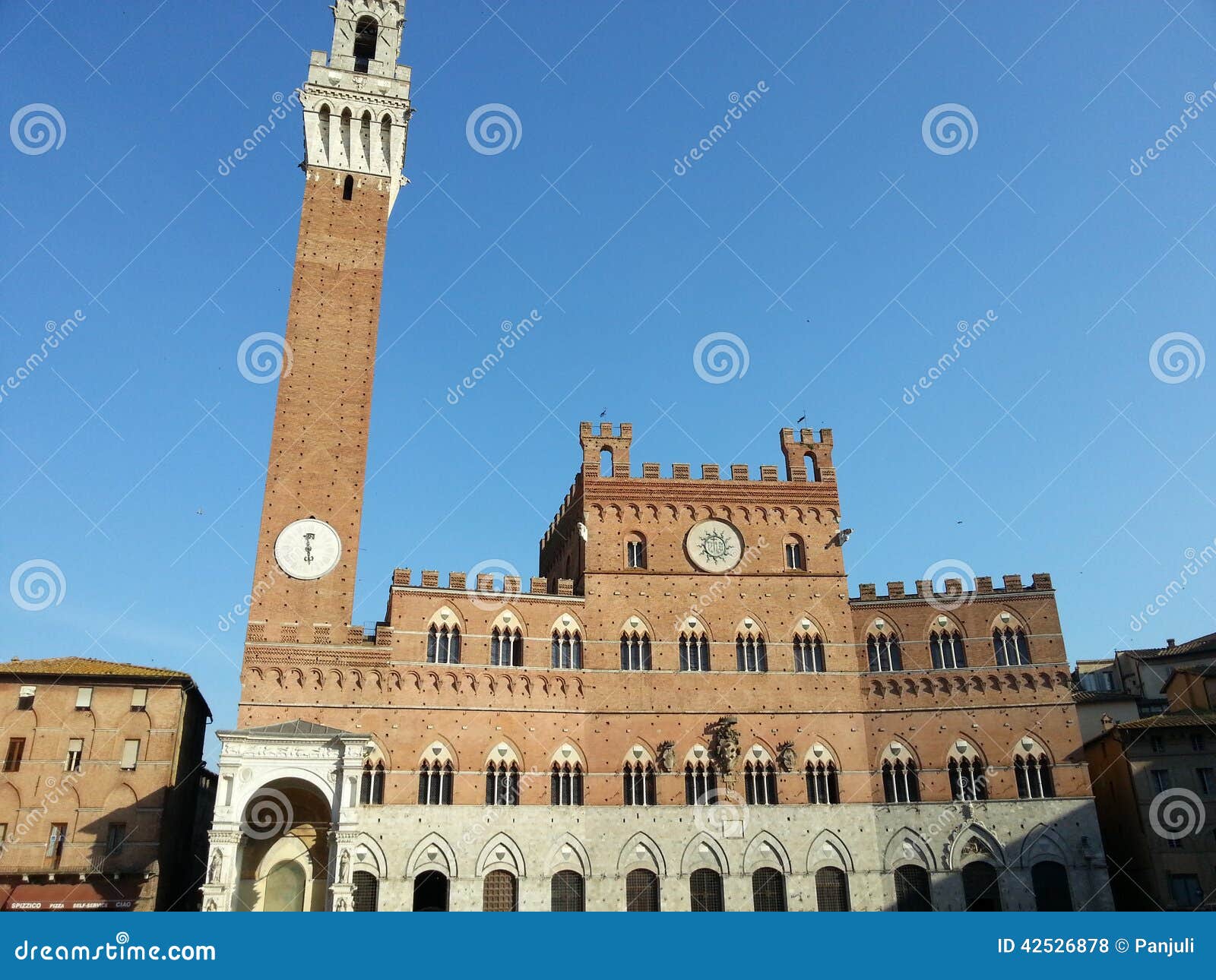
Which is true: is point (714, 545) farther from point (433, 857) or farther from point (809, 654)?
point (433, 857)

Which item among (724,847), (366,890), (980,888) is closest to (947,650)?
(980,888)

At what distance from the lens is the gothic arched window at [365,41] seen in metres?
42.2

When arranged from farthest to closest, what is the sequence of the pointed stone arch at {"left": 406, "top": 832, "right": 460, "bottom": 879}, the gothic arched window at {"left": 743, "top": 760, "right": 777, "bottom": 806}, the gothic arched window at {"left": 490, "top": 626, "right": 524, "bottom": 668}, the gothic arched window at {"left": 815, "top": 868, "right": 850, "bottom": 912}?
1. the gothic arched window at {"left": 490, "top": 626, "right": 524, "bottom": 668}
2. the gothic arched window at {"left": 743, "top": 760, "right": 777, "bottom": 806}
3. the gothic arched window at {"left": 815, "top": 868, "right": 850, "bottom": 912}
4. the pointed stone arch at {"left": 406, "top": 832, "right": 460, "bottom": 879}

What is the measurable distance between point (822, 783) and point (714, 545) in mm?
9685

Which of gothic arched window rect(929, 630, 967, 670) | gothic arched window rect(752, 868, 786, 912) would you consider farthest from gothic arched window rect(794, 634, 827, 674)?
gothic arched window rect(752, 868, 786, 912)

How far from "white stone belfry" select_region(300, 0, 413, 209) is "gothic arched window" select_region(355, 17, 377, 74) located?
38cm

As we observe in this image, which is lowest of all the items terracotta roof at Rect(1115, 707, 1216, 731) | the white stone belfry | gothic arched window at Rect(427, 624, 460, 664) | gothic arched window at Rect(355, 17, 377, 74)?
terracotta roof at Rect(1115, 707, 1216, 731)

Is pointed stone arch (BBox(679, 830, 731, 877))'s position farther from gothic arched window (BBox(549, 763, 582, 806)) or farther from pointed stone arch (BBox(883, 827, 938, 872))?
pointed stone arch (BBox(883, 827, 938, 872))

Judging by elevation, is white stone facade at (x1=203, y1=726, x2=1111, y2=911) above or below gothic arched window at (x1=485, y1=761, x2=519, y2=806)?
below

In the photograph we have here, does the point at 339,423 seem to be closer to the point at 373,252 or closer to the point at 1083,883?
the point at 373,252

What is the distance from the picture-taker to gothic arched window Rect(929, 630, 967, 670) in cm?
3631

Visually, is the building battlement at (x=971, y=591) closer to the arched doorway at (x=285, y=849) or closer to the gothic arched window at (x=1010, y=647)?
the gothic arched window at (x=1010, y=647)

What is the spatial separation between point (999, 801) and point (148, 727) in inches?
1192

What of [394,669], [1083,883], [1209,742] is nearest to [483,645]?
[394,669]
